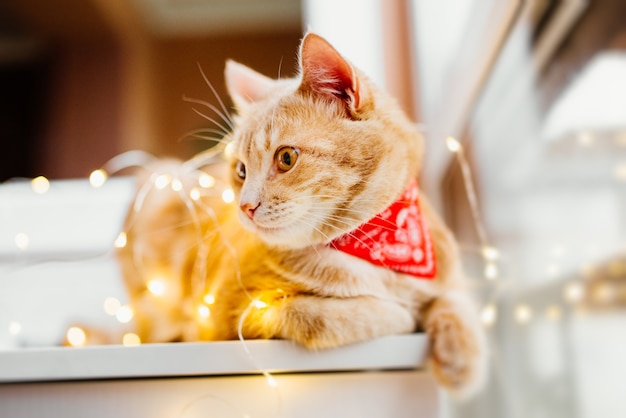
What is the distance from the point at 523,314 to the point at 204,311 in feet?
2.35

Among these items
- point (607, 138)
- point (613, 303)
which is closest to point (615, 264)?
point (613, 303)

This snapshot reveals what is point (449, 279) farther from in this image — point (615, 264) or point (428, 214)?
point (615, 264)

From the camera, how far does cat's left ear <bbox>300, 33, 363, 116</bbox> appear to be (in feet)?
2.11

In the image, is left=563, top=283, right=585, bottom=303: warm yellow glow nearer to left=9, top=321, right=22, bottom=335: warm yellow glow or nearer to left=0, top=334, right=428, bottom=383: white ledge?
left=0, top=334, right=428, bottom=383: white ledge

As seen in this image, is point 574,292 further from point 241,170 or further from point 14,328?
point 14,328

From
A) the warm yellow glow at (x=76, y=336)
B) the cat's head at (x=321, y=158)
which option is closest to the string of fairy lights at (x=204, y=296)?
the warm yellow glow at (x=76, y=336)

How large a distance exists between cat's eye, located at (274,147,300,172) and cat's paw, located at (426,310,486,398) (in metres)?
0.27

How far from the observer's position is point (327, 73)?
2.21 feet

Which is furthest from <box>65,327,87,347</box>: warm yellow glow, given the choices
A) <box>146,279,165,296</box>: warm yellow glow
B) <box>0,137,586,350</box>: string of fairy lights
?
<box>146,279,165,296</box>: warm yellow glow

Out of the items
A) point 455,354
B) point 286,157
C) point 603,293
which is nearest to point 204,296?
point 286,157

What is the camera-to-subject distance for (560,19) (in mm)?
971

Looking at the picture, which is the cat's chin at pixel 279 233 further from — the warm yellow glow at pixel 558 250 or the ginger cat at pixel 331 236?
the warm yellow glow at pixel 558 250

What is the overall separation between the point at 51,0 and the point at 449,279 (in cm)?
262

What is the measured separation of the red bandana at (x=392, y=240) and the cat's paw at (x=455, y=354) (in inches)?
3.1
